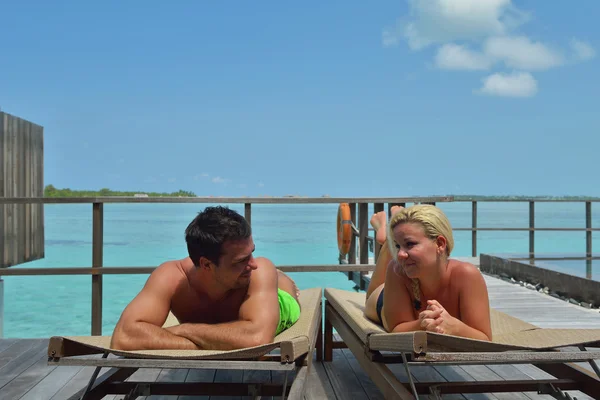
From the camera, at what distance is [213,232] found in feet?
5.74

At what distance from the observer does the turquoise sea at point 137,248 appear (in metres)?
8.62

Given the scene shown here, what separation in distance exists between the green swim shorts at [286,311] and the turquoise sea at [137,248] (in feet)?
16.8

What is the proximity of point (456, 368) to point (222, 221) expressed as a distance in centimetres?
163

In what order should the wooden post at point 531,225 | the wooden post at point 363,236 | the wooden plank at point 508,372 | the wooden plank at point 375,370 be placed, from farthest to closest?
the wooden post at point 531,225 → the wooden post at point 363,236 → the wooden plank at point 508,372 → the wooden plank at point 375,370

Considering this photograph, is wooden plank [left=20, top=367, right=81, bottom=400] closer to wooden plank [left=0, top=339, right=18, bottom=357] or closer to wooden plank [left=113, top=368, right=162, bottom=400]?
wooden plank [left=113, top=368, right=162, bottom=400]

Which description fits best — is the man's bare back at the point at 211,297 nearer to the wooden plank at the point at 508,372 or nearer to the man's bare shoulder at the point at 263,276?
the man's bare shoulder at the point at 263,276

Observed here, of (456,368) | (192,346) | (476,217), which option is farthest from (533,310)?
(476,217)

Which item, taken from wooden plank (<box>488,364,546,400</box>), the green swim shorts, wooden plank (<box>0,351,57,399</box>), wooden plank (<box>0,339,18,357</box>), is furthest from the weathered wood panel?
wooden plank (<box>488,364,546,400</box>)

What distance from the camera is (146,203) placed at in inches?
149

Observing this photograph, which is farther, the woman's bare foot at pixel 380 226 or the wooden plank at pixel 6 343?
the wooden plank at pixel 6 343

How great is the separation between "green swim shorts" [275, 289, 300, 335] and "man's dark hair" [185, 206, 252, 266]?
1.45ft

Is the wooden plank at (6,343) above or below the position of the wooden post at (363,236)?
below

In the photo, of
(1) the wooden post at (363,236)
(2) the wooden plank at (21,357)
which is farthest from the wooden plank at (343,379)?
(1) the wooden post at (363,236)

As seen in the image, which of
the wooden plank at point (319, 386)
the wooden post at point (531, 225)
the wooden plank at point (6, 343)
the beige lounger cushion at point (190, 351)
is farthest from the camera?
the wooden post at point (531, 225)
